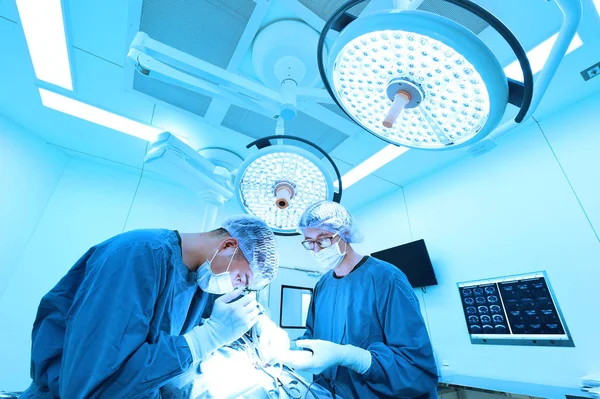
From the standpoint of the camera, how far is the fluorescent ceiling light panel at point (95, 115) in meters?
1.78

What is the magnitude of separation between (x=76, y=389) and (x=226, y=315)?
0.46 meters

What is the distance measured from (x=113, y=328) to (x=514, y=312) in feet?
7.47

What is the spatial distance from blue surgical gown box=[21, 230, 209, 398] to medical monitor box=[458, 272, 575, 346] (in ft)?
6.74

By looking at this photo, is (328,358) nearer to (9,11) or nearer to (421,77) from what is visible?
(421,77)

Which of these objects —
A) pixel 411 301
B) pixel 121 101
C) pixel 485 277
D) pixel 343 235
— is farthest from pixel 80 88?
pixel 485 277

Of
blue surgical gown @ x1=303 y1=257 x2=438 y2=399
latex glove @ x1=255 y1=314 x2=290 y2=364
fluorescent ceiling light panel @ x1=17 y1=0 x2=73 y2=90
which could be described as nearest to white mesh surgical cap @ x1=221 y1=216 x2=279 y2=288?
latex glove @ x1=255 y1=314 x2=290 y2=364

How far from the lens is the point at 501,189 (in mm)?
2059

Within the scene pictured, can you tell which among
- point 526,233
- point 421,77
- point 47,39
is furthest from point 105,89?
point 526,233

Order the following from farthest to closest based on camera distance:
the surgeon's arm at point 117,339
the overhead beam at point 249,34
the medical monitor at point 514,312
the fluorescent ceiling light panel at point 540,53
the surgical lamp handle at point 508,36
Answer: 1. the medical monitor at point 514,312
2. the fluorescent ceiling light panel at point 540,53
3. the overhead beam at point 249,34
4. the surgeon's arm at point 117,339
5. the surgical lamp handle at point 508,36

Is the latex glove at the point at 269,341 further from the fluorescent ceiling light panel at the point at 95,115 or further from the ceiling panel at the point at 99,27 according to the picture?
the ceiling panel at the point at 99,27

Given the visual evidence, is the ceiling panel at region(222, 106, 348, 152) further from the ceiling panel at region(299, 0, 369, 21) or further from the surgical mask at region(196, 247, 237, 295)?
→ the surgical mask at region(196, 247, 237, 295)

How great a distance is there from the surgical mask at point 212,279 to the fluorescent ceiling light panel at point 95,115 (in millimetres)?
1175

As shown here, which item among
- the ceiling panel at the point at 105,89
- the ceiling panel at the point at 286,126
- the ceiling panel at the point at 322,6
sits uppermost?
the ceiling panel at the point at 105,89

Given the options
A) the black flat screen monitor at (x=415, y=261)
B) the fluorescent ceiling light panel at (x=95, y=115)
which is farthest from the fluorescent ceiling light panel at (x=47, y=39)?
the black flat screen monitor at (x=415, y=261)
